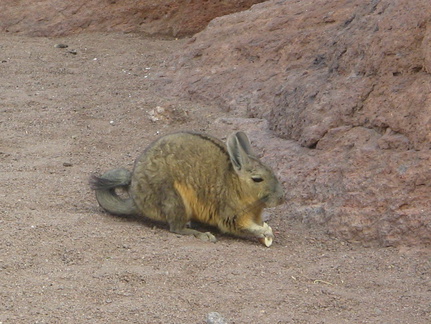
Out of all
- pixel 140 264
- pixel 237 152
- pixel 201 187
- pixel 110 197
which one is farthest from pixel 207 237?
pixel 140 264

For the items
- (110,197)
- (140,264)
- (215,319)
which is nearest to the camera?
(215,319)

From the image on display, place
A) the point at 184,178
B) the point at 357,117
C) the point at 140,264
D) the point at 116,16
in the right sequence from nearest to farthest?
1. the point at 140,264
2. the point at 184,178
3. the point at 357,117
4. the point at 116,16

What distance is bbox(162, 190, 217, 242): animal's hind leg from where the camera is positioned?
21.7 ft

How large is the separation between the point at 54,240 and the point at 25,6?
9.20m

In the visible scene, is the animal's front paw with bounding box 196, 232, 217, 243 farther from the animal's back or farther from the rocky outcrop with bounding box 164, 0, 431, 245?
the rocky outcrop with bounding box 164, 0, 431, 245

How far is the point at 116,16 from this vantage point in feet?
46.0

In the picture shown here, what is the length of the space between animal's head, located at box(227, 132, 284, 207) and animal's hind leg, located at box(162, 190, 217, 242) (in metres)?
0.49

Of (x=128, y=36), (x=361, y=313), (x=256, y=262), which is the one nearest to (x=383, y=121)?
(x=256, y=262)

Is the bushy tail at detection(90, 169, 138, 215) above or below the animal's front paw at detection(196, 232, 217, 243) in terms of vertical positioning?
above

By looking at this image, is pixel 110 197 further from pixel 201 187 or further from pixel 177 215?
pixel 201 187

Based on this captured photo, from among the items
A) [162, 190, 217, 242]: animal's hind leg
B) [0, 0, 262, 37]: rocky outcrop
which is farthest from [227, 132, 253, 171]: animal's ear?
[0, 0, 262, 37]: rocky outcrop

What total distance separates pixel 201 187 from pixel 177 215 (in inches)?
12.0

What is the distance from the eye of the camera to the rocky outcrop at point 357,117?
6527mm

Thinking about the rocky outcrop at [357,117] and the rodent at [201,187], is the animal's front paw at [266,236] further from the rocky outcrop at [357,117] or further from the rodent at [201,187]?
the rocky outcrop at [357,117]
